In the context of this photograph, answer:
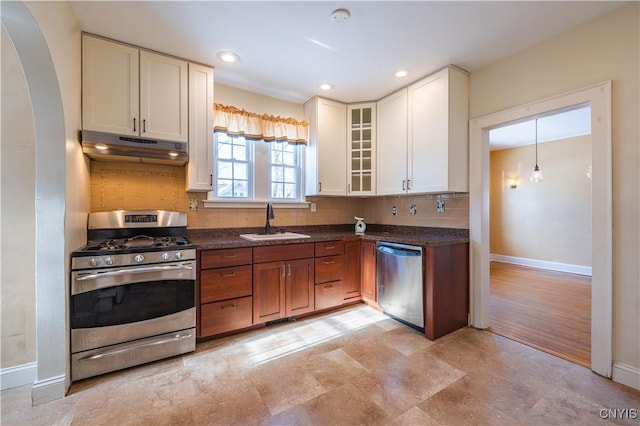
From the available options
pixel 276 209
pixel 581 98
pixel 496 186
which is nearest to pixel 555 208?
pixel 496 186

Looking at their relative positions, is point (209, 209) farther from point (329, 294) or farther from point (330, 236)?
point (329, 294)

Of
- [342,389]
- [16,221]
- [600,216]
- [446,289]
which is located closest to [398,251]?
[446,289]

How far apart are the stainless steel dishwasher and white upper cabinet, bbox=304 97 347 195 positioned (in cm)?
102

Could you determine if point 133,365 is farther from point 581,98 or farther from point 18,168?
point 581,98

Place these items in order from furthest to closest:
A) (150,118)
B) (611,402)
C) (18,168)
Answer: (150,118) < (18,168) < (611,402)

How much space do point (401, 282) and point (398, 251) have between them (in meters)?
0.32

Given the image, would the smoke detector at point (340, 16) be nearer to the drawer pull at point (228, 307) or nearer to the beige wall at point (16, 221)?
the beige wall at point (16, 221)

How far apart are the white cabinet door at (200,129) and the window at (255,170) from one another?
34 cm

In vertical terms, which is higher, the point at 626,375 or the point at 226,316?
the point at 226,316

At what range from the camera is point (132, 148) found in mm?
2277

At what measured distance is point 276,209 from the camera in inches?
136

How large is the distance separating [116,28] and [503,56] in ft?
11.0

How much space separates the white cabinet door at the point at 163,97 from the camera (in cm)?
240

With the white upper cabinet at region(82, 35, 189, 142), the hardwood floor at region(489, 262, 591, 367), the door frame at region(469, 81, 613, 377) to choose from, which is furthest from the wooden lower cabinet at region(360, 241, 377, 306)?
the white upper cabinet at region(82, 35, 189, 142)
